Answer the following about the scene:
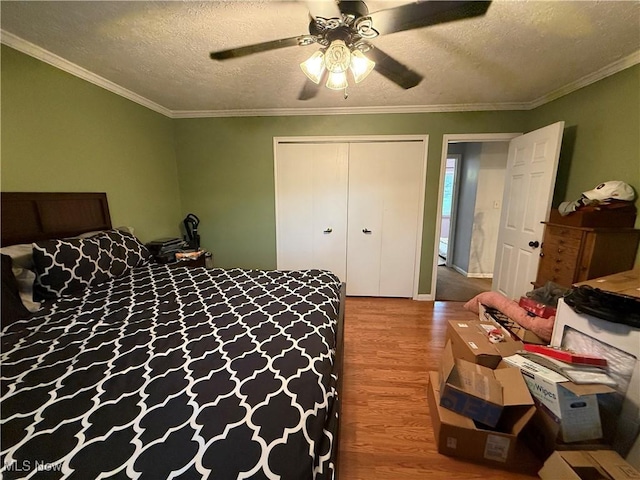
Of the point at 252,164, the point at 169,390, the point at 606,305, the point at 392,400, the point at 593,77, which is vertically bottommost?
the point at 392,400

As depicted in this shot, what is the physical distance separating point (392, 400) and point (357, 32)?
2.13 m

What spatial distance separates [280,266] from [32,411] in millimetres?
2674

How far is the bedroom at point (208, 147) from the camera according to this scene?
5.74 ft

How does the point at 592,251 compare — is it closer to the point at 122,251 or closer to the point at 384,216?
the point at 384,216

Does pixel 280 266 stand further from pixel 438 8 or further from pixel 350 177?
pixel 438 8

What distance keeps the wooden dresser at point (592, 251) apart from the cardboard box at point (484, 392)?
1.09 metres

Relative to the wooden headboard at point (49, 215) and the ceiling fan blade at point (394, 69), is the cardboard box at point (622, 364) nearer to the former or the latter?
the ceiling fan blade at point (394, 69)

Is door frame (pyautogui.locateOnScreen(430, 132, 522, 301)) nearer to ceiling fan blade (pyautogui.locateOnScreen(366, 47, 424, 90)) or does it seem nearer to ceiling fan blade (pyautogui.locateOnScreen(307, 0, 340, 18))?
ceiling fan blade (pyautogui.locateOnScreen(366, 47, 424, 90))

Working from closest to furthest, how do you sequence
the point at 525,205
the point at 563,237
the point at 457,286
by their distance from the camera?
the point at 563,237
the point at 525,205
the point at 457,286

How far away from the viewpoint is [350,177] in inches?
122

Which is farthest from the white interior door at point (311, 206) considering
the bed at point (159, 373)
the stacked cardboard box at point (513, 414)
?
the stacked cardboard box at point (513, 414)

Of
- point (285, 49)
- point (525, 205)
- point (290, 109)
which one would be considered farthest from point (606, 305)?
point (290, 109)

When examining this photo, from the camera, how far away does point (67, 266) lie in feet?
5.08

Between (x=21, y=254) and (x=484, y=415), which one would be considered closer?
(x=484, y=415)
